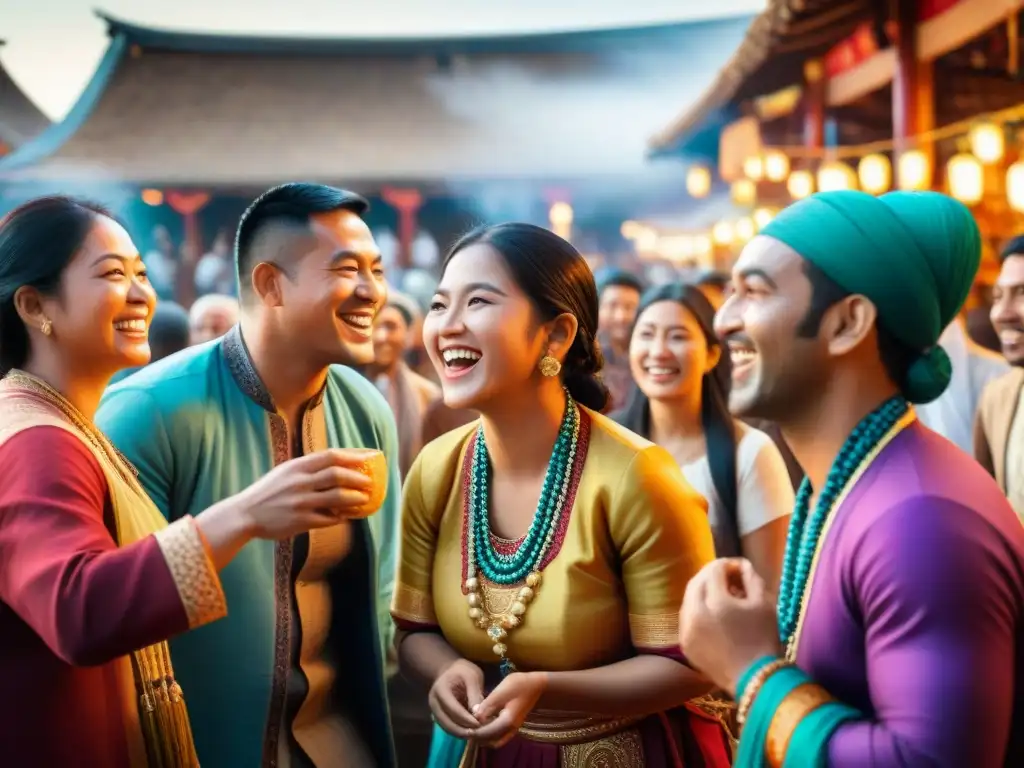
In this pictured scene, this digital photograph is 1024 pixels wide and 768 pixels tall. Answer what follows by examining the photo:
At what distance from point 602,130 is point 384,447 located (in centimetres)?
2210

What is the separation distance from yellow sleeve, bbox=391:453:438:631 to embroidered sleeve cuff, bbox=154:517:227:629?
1.77ft

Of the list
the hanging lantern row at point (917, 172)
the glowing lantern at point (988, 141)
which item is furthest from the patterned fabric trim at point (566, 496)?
the glowing lantern at point (988, 141)

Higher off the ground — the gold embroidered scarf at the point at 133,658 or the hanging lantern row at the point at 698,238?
the hanging lantern row at the point at 698,238

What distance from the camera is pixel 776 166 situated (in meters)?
10.5

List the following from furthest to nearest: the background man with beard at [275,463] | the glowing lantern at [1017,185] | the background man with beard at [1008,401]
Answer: the glowing lantern at [1017,185] < the background man with beard at [1008,401] < the background man with beard at [275,463]

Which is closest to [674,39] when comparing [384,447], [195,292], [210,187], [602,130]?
[602,130]

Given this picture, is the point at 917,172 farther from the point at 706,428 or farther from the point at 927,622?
the point at 927,622

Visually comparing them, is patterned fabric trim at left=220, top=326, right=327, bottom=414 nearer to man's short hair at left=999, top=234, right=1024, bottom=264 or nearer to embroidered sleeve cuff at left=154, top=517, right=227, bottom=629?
embroidered sleeve cuff at left=154, top=517, right=227, bottom=629

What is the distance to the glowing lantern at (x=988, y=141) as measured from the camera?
6.79 metres

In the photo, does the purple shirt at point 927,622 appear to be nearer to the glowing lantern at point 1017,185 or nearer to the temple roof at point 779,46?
the glowing lantern at point 1017,185

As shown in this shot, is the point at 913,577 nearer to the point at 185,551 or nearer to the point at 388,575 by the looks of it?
the point at 185,551

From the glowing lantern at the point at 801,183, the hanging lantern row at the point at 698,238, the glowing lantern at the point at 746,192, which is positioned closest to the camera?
the glowing lantern at the point at 801,183

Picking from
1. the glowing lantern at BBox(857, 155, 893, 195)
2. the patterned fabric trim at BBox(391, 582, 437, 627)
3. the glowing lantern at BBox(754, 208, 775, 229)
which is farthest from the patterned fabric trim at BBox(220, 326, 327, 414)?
the glowing lantern at BBox(754, 208, 775, 229)

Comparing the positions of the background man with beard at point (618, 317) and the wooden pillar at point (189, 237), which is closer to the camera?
the background man with beard at point (618, 317)
